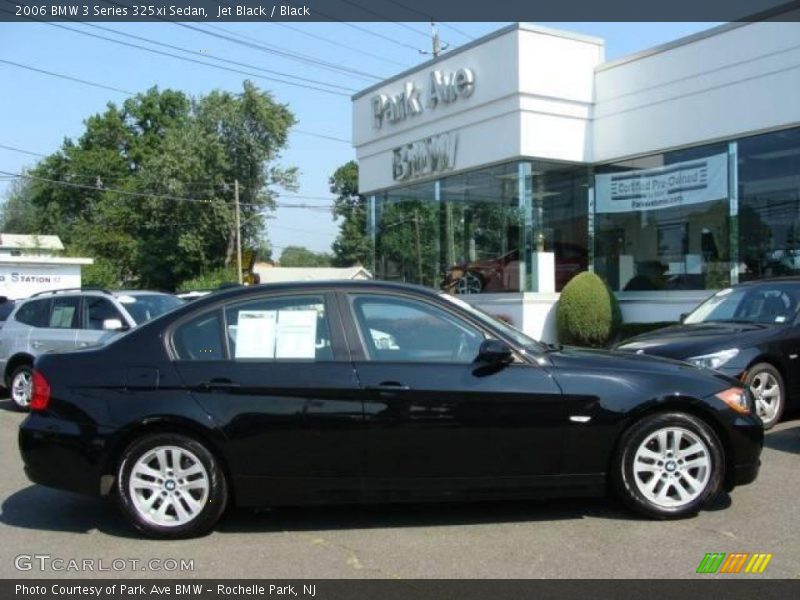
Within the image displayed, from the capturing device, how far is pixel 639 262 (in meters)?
17.1

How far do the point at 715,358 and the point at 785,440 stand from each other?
1003 mm

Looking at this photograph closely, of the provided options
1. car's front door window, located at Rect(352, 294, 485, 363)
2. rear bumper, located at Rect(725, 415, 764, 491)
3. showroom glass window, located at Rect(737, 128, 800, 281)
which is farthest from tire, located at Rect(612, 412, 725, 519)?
showroom glass window, located at Rect(737, 128, 800, 281)

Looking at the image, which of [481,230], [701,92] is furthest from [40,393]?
[481,230]

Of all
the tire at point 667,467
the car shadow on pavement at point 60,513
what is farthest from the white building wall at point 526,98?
the car shadow on pavement at point 60,513

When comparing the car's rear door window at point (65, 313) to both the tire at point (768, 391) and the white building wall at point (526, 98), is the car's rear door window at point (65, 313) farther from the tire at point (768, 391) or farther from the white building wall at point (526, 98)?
the white building wall at point (526, 98)

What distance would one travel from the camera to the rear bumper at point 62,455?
16.8 feet

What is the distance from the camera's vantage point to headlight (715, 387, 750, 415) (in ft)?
17.4

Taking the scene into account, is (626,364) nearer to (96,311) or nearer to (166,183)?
(96,311)

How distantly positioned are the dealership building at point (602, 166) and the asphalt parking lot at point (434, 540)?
34.0ft

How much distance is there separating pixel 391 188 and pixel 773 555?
18.1 metres

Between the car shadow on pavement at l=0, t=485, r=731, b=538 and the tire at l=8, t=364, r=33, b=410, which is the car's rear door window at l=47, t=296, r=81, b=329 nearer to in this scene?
the tire at l=8, t=364, r=33, b=410

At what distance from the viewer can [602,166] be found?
17.9 meters

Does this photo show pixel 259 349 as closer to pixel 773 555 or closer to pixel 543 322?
pixel 773 555

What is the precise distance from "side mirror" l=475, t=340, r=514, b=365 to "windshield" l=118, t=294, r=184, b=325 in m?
6.48
